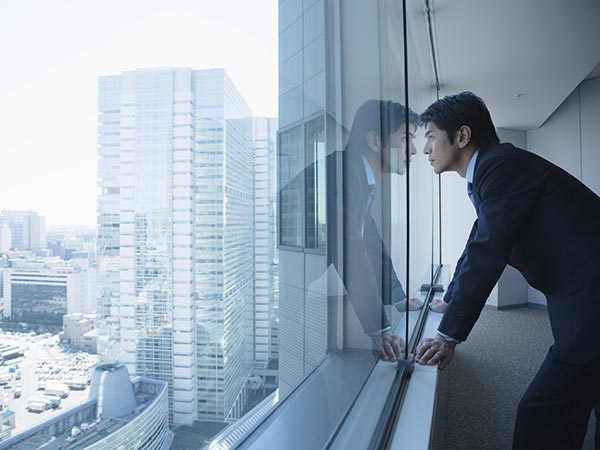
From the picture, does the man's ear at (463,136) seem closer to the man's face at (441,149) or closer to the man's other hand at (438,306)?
the man's face at (441,149)

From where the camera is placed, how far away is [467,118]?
4.07 feet

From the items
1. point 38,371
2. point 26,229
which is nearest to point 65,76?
point 26,229

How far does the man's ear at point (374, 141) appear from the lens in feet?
3.47

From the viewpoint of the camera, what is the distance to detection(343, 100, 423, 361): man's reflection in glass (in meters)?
0.96

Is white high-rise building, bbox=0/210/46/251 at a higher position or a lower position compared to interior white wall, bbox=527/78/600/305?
lower

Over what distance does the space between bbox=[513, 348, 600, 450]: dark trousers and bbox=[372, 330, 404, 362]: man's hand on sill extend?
1.18 feet

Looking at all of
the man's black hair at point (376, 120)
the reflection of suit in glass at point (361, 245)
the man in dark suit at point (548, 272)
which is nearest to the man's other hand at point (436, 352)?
the man in dark suit at point (548, 272)


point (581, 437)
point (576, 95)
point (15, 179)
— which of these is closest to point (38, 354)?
point (15, 179)

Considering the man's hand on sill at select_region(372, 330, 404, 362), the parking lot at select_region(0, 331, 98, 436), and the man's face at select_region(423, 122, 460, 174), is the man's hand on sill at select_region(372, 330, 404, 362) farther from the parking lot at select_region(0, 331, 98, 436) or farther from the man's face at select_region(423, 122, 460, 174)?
the parking lot at select_region(0, 331, 98, 436)

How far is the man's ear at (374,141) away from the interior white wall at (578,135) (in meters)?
4.47

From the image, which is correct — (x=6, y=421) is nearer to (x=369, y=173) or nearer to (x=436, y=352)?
(x=369, y=173)

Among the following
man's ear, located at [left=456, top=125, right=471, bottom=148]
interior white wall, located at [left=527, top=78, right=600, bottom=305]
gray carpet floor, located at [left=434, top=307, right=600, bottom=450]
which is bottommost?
gray carpet floor, located at [left=434, top=307, right=600, bottom=450]

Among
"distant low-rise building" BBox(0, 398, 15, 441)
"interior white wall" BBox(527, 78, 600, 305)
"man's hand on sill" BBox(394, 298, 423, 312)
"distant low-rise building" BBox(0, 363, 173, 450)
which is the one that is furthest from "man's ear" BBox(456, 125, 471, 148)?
"interior white wall" BBox(527, 78, 600, 305)

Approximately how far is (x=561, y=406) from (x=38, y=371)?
115 cm
